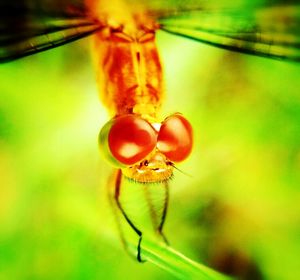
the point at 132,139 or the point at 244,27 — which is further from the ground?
the point at 244,27

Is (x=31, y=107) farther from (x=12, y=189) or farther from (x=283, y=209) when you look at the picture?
(x=283, y=209)

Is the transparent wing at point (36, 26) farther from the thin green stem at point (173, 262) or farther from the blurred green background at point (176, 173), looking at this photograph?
the thin green stem at point (173, 262)

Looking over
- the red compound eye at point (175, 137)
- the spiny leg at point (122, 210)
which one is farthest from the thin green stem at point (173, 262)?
the red compound eye at point (175, 137)

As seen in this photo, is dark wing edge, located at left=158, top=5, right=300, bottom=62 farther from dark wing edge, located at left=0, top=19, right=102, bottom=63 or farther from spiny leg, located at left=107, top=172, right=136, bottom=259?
spiny leg, located at left=107, top=172, right=136, bottom=259

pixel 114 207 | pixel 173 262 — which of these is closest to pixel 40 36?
pixel 114 207

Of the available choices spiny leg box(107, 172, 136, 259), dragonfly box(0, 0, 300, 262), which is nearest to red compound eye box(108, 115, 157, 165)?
dragonfly box(0, 0, 300, 262)

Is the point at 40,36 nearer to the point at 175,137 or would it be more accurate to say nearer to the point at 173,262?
the point at 175,137
